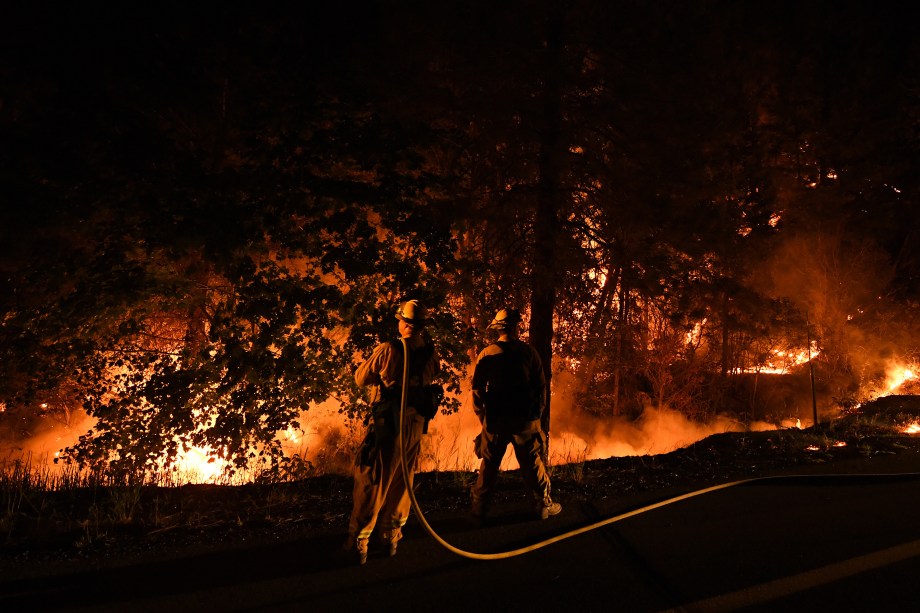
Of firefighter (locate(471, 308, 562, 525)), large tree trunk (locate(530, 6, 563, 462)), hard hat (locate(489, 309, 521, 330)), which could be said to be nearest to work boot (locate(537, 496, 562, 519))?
firefighter (locate(471, 308, 562, 525))

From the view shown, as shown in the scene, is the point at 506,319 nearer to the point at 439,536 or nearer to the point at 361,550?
the point at 439,536

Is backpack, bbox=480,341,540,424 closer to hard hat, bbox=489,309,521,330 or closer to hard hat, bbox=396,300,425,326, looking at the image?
hard hat, bbox=489,309,521,330

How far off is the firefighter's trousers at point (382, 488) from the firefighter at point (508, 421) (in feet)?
2.59

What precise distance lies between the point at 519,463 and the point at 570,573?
3.78 ft

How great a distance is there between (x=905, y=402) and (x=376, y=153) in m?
10.9

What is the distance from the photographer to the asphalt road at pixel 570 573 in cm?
350

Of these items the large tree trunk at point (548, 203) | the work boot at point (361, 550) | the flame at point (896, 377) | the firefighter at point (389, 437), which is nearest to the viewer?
the work boot at point (361, 550)

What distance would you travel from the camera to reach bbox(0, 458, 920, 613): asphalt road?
138 inches

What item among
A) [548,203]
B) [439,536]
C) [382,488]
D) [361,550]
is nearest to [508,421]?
[439,536]

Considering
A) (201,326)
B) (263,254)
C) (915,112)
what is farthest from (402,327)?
(915,112)

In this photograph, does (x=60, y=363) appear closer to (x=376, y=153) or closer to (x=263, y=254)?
(x=263, y=254)

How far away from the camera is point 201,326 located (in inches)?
324

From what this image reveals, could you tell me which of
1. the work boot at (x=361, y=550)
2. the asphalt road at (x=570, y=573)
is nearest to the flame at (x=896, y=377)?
the asphalt road at (x=570, y=573)

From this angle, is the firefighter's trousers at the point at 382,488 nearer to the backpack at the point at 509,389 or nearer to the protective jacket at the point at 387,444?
the protective jacket at the point at 387,444
